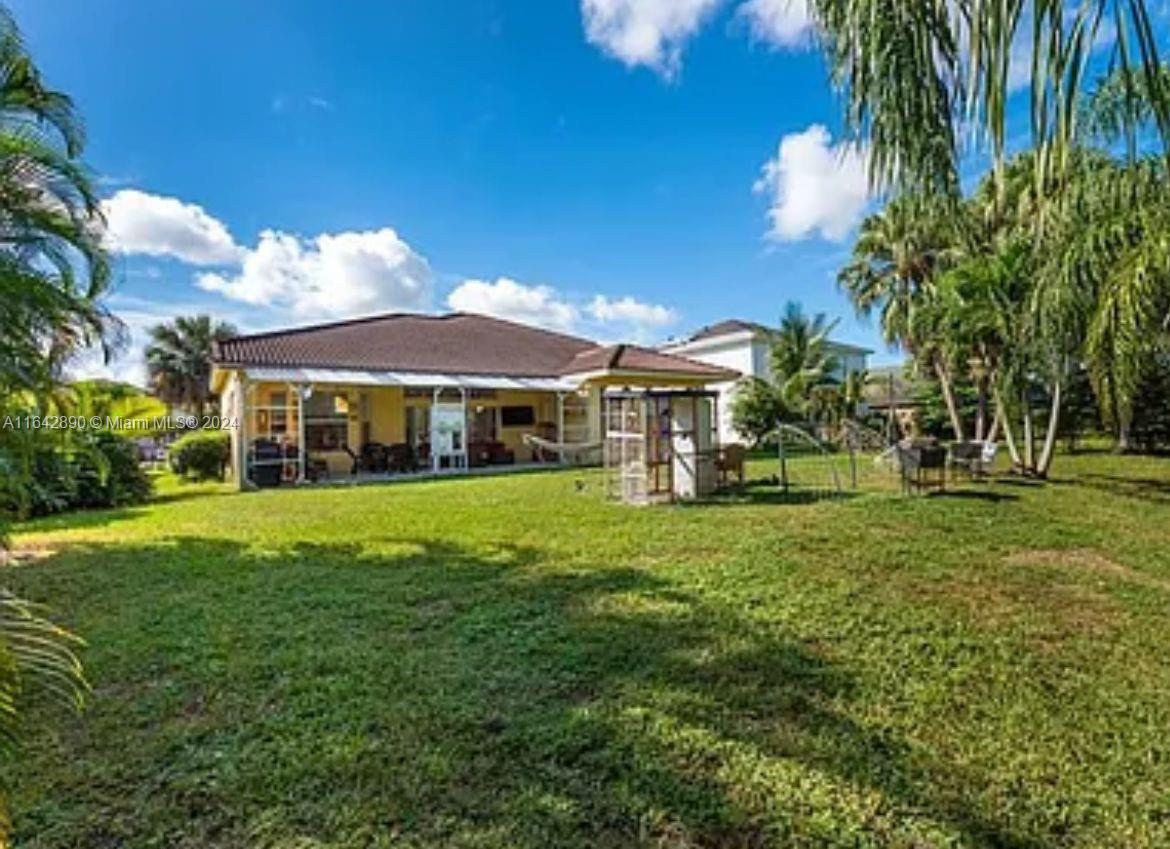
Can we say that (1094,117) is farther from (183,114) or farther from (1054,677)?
(183,114)

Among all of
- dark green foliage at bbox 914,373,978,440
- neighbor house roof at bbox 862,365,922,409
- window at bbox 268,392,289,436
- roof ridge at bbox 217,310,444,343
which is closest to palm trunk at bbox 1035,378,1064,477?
dark green foliage at bbox 914,373,978,440

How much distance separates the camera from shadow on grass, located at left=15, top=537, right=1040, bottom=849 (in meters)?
3.12

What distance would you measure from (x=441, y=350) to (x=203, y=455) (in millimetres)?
8716

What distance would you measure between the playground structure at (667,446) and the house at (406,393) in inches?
386

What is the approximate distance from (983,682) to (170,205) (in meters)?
22.1

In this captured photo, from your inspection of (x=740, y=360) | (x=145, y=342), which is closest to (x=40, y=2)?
(x=740, y=360)

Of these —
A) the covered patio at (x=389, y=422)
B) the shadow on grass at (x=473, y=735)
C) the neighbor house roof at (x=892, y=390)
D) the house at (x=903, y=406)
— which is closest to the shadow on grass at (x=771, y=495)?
the shadow on grass at (x=473, y=735)

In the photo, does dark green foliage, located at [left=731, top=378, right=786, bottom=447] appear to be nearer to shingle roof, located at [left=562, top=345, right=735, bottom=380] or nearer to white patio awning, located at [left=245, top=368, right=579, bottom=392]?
shingle roof, located at [left=562, top=345, right=735, bottom=380]

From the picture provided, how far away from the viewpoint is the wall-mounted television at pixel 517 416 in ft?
83.6

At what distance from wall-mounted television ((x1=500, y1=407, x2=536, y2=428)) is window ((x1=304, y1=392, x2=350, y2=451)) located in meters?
5.74

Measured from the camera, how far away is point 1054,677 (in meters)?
4.79

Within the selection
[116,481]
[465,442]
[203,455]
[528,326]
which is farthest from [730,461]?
[528,326]

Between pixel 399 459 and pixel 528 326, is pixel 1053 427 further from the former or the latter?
pixel 528 326

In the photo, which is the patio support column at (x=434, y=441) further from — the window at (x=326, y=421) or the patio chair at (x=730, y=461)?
the patio chair at (x=730, y=461)
